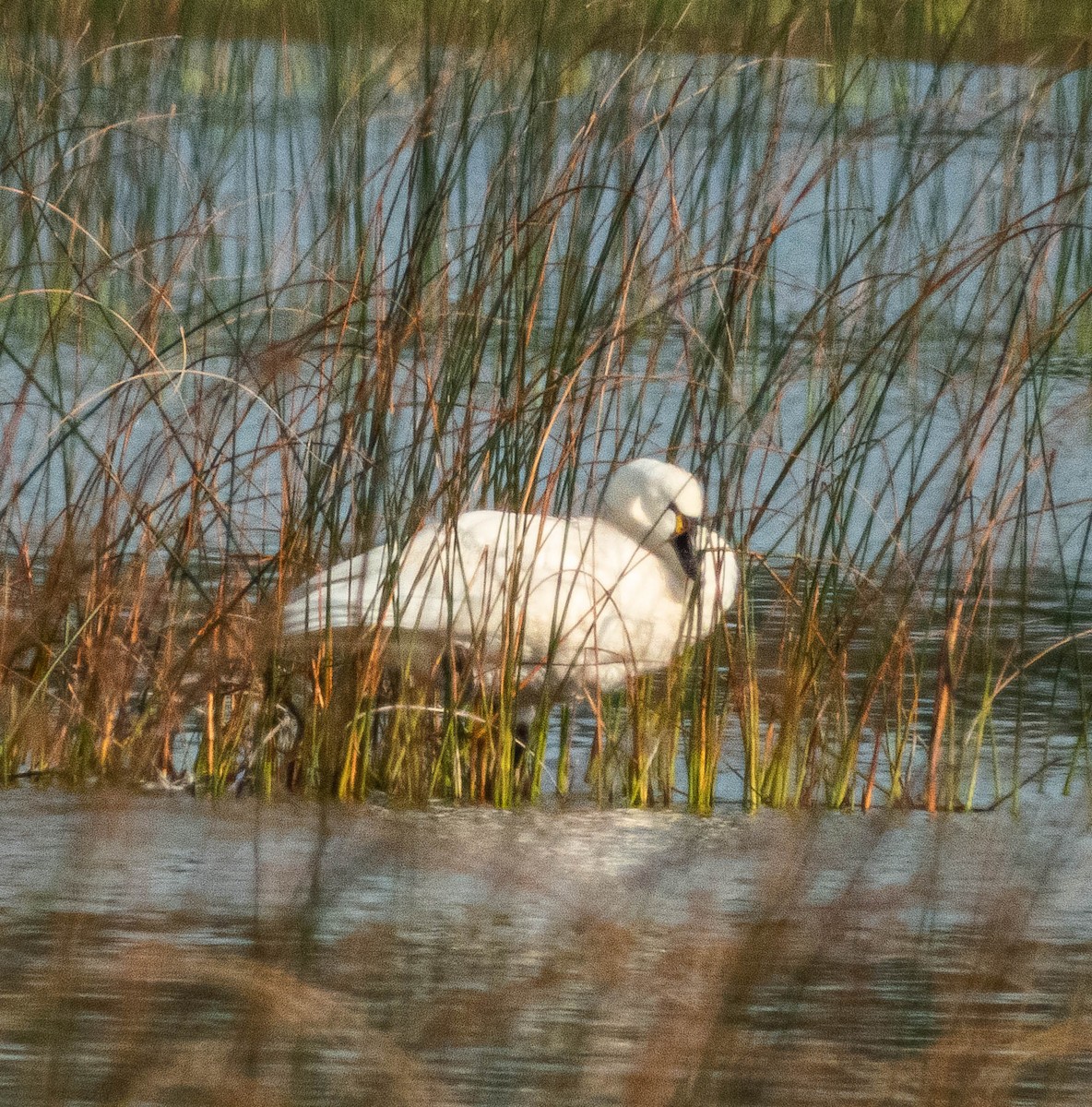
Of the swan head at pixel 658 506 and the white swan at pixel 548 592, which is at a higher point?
the swan head at pixel 658 506

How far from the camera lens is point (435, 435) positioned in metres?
3.30

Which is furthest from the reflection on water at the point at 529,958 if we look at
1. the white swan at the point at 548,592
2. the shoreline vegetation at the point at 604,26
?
the shoreline vegetation at the point at 604,26

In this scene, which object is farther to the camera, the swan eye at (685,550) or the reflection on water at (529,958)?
the swan eye at (685,550)

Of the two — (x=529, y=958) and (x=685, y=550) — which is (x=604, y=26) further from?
(x=529, y=958)

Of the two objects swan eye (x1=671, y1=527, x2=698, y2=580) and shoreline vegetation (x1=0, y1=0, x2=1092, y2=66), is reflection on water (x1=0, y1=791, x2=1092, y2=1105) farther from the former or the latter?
shoreline vegetation (x1=0, y1=0, x2=1092, y2=66)

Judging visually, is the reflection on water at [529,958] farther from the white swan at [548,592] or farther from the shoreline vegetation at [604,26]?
the shoreline vegetation at [604,26]

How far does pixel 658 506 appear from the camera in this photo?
3.85m

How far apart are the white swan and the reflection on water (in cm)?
29

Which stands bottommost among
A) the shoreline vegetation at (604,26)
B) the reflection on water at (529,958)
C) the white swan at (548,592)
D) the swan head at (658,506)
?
the reflection on water at (529,958)

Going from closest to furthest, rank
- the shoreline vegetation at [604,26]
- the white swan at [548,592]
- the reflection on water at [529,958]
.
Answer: the reflection on water at [529,958] < the white swan at [548,592] < the shoreline vegetation at [604,26]

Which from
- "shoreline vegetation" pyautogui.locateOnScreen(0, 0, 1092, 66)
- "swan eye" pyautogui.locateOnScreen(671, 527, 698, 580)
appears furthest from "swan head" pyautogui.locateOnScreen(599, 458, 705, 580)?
"shoreline vegetation" pyautogui.locateOnScreen(0, 0, 1092, 66)

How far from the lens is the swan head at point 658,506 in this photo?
150 inches

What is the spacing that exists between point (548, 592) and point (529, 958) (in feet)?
3.99

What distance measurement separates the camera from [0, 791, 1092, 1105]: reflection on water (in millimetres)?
2000
